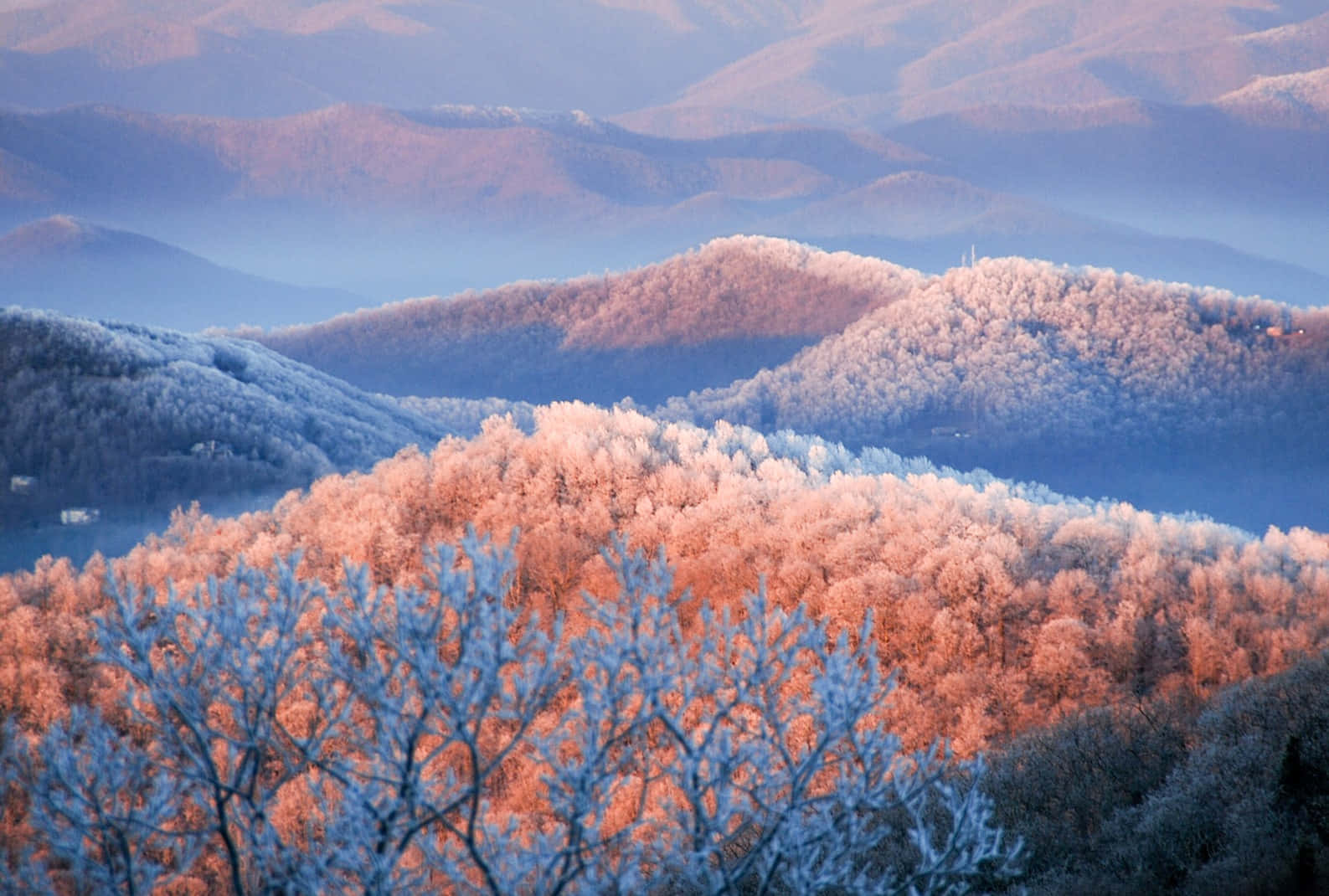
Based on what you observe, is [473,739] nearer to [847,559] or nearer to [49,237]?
[847,559]

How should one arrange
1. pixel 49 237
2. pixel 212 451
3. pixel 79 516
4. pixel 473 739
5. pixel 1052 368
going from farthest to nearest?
1. pixel 49 237
2. pixel 1052 368
3. pixel 212 451
4. pixel 79 516
5. pixel 473 739

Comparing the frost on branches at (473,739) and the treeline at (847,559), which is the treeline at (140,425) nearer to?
the treeline at (847,559)

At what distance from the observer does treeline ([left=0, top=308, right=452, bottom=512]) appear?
19.1 metres

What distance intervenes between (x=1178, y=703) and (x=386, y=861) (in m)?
8.15

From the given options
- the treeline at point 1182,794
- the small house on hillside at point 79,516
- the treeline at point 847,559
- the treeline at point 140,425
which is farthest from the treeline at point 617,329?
the treeline at point 1182,794

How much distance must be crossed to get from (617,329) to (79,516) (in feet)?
74.0

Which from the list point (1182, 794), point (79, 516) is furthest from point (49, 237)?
point (1182, 794)

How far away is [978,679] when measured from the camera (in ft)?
36.8

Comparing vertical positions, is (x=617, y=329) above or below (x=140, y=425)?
above

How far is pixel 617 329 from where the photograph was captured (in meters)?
38.3

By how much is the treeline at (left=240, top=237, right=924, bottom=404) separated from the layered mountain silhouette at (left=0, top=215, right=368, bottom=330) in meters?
10.6

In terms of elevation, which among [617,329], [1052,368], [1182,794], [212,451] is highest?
[617,329]

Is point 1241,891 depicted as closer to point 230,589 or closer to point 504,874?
point 504,874

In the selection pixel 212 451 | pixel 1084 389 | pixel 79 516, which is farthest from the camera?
pixel 1084 389
